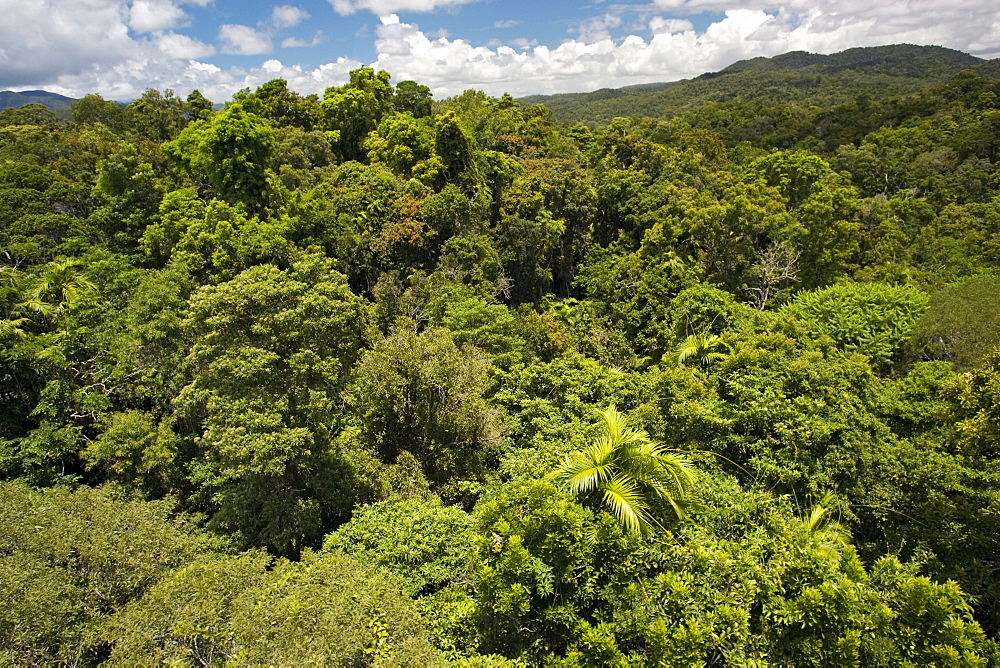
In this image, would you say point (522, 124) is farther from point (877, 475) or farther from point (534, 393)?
point (877, 475)

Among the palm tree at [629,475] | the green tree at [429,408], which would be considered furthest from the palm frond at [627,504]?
the green tree at [429,408]

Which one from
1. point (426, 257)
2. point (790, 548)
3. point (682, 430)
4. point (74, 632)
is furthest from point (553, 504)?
point (426, 257)

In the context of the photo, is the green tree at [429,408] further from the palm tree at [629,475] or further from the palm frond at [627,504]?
the palm frond at [627,504]

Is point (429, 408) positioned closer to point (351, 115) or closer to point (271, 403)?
point (271, 403)

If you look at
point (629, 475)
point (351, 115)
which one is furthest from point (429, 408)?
point (351, 115)

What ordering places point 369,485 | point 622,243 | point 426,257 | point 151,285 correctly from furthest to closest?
point 622,243
point 426,257
point 151,285
point 369,485
